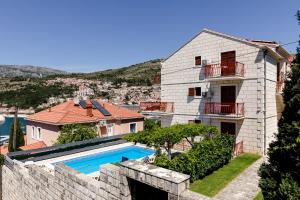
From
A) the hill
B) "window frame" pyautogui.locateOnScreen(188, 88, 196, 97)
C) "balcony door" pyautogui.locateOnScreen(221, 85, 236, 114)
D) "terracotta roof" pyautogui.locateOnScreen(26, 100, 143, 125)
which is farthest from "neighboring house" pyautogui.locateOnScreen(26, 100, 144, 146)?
the hill

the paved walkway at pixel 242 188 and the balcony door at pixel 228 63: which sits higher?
the balcony door at pixel 228 63

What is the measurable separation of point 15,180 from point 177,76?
1544 centimetres

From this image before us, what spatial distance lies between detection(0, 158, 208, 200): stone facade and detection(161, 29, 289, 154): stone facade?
13403 millimetres

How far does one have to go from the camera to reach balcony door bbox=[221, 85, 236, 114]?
18609mm

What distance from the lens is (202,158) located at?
42.1 feet

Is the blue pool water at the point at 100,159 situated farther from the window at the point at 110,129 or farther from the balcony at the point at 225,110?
the balcony at the point at 225,110

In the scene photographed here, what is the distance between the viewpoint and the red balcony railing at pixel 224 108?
59.7 feet

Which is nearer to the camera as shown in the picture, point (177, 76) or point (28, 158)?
point (28, 158)

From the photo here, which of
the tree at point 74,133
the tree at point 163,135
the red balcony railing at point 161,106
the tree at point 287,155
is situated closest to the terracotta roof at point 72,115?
the tree at point 74,133

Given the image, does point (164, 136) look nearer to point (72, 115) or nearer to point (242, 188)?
point (242, 188)

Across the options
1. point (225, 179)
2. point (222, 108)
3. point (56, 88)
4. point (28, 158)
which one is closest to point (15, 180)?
point (28, 158)

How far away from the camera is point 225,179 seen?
12289 millimetres

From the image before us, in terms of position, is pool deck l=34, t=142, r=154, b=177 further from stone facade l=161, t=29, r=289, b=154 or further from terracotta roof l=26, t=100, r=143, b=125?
stone facade l=161, t=29, r=289, b=154

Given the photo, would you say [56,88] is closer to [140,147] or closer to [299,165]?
[140,147]
